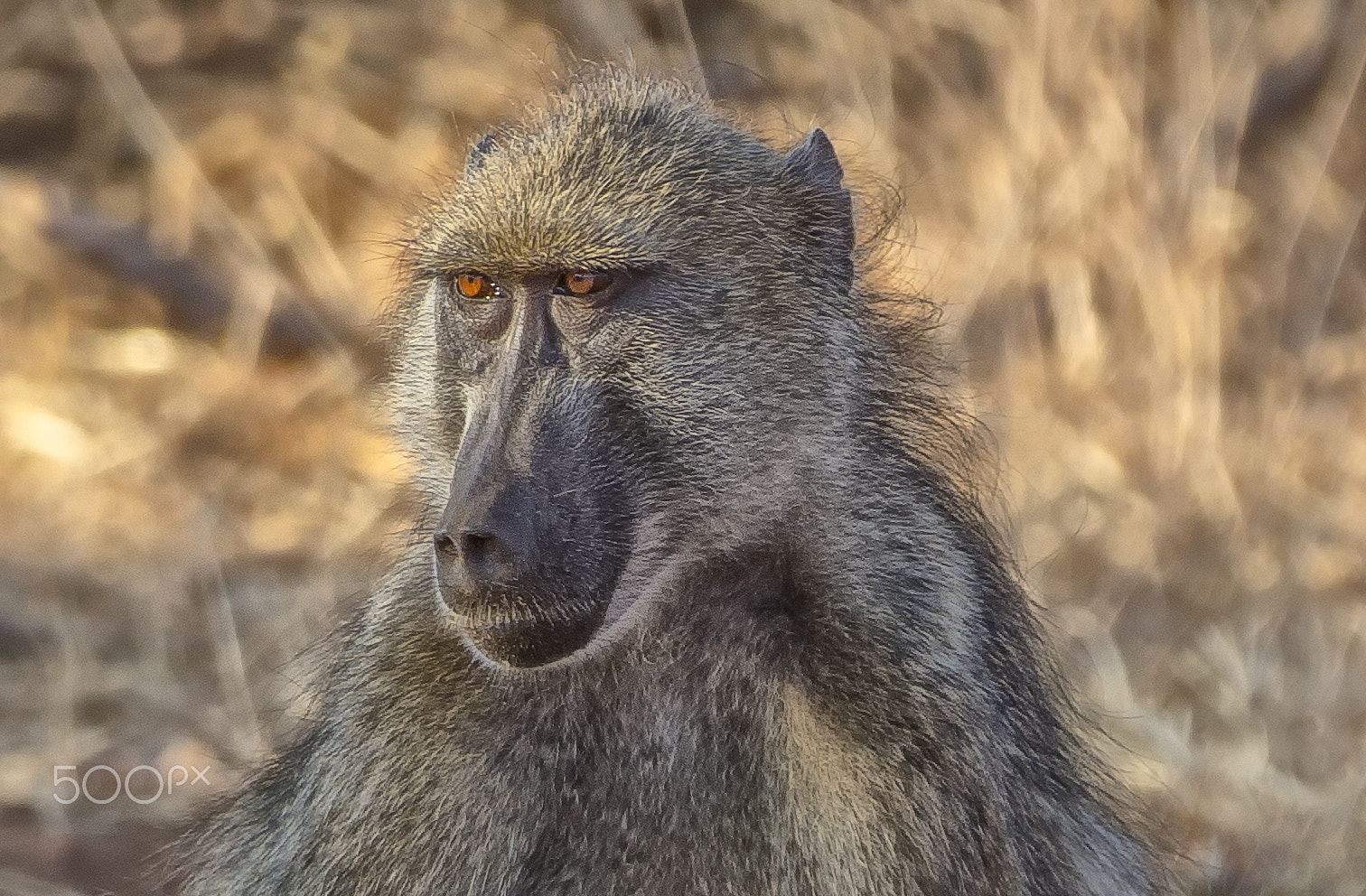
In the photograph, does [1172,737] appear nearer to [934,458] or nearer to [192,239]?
[934,458]

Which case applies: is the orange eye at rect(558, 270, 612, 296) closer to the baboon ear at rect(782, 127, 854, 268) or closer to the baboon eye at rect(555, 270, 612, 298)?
the baboon eye at rect(555, 270, 612, 298)

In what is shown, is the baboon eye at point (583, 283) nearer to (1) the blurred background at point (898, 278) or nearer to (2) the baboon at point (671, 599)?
(2) the baboon at point (671, 599)

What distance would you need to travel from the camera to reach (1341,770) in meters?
3.46

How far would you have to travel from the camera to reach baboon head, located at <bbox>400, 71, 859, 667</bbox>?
1789 mm

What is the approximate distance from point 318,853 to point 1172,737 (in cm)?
209

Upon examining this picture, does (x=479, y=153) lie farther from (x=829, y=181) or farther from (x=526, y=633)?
(x=526, y=633)

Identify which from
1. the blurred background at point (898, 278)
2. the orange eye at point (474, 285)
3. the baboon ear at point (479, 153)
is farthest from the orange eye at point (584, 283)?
the blurred background at point (898, 278)

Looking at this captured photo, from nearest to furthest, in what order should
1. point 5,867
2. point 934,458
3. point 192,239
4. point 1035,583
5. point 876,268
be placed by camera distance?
point 934,458, point 876,268, point 5,867, point 1035,583, point 192,239

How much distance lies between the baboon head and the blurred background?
4.10 ft

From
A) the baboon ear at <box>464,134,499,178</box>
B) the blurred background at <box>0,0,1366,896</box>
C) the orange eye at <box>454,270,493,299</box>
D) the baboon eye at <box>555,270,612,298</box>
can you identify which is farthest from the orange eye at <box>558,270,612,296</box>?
the blurred background at <box>0,0,1366,896</box>

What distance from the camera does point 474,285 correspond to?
6.68ft

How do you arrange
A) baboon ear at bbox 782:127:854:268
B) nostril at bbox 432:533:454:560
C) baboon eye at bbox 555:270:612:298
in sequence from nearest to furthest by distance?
1. nostril at bbox 432:533:454:560
2. baboon eye at bbox 555:270:612:298
3. baboon ear at bbox 782:127:854:268

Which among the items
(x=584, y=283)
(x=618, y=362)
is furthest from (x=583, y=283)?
(x=618, y=362)

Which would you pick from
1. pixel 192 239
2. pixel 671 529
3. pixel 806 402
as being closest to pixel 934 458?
pixel 806 402
